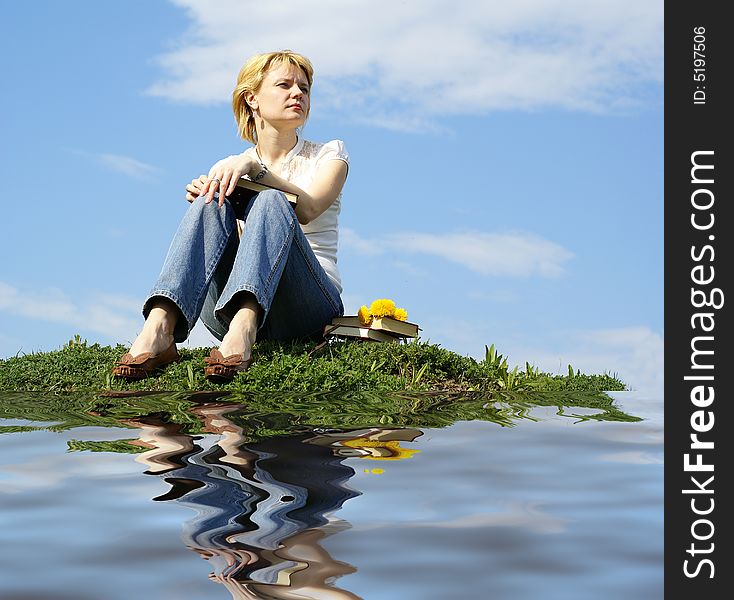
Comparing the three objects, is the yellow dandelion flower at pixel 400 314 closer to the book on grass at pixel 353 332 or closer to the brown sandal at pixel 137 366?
the book on grass at pixel 353 332

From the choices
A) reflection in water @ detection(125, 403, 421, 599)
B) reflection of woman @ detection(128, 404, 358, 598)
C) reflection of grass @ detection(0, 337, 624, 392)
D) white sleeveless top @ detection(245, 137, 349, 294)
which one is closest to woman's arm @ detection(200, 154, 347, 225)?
white sleeveless top @ detection(245, 137, 349, 294)

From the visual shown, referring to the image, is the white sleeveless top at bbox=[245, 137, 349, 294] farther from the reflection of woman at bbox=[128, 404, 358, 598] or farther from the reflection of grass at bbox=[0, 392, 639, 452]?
the reflection of woman at bbox=[128, 404, 358, 598]

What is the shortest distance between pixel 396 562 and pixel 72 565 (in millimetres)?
867

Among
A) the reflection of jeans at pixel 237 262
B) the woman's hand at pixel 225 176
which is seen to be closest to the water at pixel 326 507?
the reflection of jeans at pixel 237 262

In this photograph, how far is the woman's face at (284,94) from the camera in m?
6.86

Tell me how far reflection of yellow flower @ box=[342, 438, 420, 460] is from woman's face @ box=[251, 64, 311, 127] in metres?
3.77

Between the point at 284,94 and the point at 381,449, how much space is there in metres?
4.02

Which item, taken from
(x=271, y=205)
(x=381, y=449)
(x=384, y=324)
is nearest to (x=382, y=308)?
(x=384, y=324)

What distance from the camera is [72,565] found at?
2209 mm

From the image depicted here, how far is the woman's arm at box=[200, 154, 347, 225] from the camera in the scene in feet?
20.1

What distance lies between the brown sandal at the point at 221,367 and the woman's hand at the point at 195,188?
1.35m
